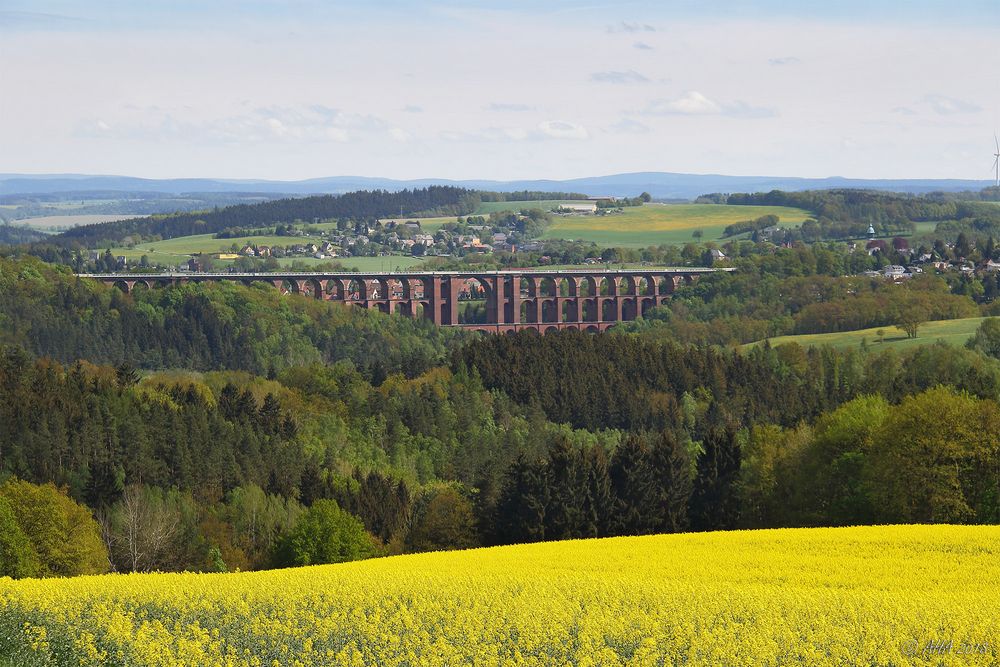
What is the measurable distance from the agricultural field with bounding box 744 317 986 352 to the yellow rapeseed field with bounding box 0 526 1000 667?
12639cm

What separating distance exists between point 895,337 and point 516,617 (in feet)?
485

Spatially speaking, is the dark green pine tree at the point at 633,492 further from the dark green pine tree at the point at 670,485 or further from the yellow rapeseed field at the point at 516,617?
the yellow rapeseed field at the point at 516,617

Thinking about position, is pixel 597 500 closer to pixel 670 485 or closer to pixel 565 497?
pixel 565 497

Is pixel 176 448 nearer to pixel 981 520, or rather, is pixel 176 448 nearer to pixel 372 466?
pixel 372 466

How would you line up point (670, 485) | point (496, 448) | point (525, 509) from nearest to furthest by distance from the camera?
point (525, 509) → point (670, 485) → point (496, 448)

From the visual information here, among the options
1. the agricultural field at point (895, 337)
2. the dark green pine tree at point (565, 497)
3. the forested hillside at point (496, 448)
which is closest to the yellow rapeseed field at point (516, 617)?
the forested hillside at point (496, 448)

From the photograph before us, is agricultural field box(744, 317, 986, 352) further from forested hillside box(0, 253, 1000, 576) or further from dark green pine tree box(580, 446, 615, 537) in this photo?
dark green pine tree box(580, 446, 615, 537)

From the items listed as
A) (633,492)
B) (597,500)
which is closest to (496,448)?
(633,492)

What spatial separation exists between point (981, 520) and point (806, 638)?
30.2 meters

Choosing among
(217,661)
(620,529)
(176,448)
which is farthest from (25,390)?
(217,661)

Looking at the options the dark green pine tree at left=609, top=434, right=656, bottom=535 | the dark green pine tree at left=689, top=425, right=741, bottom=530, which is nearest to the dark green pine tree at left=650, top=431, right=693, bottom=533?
the dark green pine tree at left=609, top=434, right=656, bottom=535

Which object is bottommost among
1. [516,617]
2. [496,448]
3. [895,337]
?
[496,448]

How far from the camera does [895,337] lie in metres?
174

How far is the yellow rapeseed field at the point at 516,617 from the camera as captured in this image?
2919 centimetres
